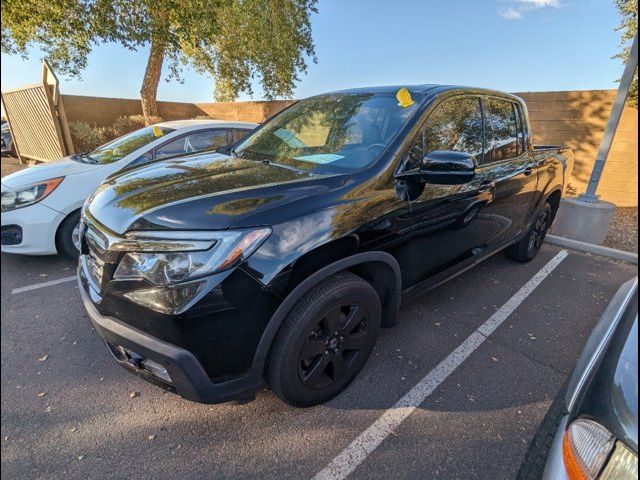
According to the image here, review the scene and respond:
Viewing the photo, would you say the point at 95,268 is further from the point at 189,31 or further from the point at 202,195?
the point at 189,31

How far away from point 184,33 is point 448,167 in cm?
724

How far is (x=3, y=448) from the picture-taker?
1.72m

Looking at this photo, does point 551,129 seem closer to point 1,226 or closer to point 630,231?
point 630,231

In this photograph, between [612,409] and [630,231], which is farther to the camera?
[630,231]

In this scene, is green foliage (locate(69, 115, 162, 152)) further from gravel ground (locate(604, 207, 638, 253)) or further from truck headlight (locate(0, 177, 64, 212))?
gravel ground (locate(604, 207, 638, 253))

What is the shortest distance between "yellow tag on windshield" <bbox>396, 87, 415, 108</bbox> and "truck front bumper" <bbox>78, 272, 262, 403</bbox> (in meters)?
2.00

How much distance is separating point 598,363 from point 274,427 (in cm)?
159

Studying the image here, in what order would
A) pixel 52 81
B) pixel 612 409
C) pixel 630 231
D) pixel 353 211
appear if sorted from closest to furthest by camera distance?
pixel 612 409 → pixel 353 211 → pixel 630 231 → pixel 52 81

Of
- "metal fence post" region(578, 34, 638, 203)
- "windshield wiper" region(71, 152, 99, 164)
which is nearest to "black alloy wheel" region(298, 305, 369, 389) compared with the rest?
"windshield wiper" region(71, 152, 99, 164)

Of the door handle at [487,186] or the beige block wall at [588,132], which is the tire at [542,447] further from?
the beige block wall at [588,132]

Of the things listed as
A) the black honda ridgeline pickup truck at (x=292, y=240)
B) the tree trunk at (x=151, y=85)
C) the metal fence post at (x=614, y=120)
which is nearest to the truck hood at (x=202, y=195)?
the black honda ridgeline pickup truck at (x=292, y=240)

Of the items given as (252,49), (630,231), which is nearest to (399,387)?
(630,231)

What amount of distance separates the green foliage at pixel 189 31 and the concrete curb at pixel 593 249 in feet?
21.3

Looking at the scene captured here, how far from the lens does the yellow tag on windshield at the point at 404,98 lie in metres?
2.43
